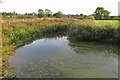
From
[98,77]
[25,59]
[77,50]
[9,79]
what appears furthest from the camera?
[77,50]

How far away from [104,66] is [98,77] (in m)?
1.89

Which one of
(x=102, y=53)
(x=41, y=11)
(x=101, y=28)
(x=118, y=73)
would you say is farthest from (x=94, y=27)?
(x=41, y=11)

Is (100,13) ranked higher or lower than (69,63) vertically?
higher

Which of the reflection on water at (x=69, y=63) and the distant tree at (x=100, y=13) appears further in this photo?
the distant tree at (x=100, y=13)

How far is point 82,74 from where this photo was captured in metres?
10.6

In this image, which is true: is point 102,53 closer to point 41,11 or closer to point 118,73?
point 118,73

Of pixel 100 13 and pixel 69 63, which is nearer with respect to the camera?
pixel 69 63

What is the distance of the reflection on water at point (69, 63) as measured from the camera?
1058cm

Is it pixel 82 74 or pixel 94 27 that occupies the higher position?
pixel 94 27

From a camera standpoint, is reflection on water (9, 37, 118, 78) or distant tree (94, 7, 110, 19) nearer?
reflection on water (9, 37, 118, 78)

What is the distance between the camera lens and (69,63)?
492 inches

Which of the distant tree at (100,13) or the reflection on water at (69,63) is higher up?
the distant tree at (100,13)

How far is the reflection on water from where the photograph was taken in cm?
1058

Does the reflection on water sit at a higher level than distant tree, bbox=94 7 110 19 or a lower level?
lower
